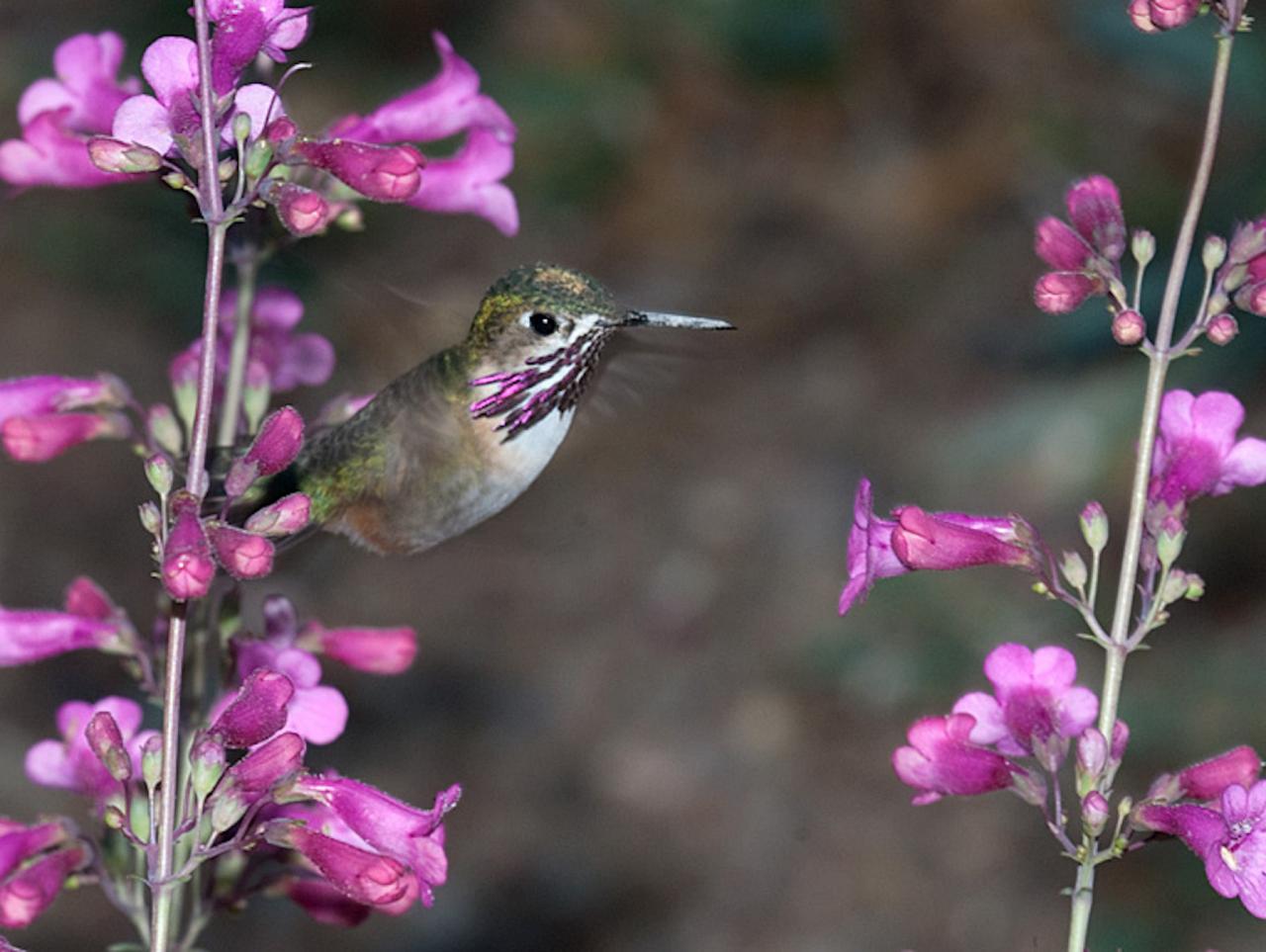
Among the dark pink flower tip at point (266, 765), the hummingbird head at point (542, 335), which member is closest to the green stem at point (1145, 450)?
the hummingbird head at point (542, 335)

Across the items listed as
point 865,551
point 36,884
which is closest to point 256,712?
point 36,884

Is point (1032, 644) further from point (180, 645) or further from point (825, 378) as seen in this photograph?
point (180, 645)

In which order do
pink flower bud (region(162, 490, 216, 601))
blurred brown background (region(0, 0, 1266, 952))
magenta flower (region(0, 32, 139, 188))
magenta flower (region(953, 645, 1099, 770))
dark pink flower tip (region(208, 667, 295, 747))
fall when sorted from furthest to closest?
1. blurred brown background (region(0, 0, 1266, 952))
2. magenta flower (region(0, 32, 139, 188))
3. magenta flower (region(953, 645, 1099, 770))
4. dark pink flower tip (region(208, 667, 295, 747))
5. pink flower bud (region(162, 490, 216, 601))

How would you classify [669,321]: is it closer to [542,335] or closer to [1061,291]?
[542,335]

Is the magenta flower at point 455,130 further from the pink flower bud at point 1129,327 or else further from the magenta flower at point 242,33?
the pink flower bud at point 1129,327

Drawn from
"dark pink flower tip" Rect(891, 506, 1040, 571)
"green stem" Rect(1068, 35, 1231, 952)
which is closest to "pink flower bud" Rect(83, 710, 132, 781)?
"dark pink flower tip" Rect(891, 506, 1040, 571)

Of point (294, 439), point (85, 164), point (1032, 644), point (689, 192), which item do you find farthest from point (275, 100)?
point (689, 192)

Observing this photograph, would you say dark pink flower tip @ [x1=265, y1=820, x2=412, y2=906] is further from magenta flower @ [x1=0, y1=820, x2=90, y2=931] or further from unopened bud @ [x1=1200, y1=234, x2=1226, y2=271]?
unopened bud @ [x1=1200, y1=234, x2=1226, y2=271]
